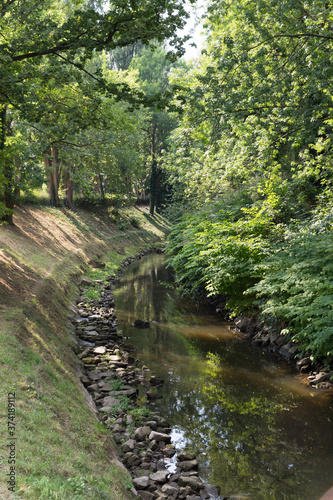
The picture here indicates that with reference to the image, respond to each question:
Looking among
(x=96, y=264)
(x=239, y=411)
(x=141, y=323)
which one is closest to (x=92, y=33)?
(x=239, y=411)

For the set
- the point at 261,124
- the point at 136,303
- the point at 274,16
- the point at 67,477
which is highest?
the point at 274,16

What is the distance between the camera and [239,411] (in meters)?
7.43

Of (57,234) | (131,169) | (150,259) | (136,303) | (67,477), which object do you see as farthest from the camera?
(131,169)

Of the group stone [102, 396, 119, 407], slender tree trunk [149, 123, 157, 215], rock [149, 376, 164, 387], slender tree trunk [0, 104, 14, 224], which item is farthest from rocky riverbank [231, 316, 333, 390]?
slender tree trunk [149, 123, 157, 215]

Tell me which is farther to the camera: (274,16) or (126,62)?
(126,62)

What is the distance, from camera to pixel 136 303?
52.0 ft

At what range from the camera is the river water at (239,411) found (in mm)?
5543

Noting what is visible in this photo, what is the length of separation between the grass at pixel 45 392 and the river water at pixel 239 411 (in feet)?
5.72

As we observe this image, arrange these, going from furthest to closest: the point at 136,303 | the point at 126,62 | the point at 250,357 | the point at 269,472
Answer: the point at 126,62 → the point at 136,303 → the point at 250,357 → the point at 269,472

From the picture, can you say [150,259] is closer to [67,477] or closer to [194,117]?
[194,117]

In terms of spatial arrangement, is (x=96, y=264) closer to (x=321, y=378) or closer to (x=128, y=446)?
(x=321, y=378)

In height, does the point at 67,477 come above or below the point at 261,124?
below

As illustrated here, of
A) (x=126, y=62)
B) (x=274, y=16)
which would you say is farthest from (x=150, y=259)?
(x=126, y=62)

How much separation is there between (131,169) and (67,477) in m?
29.4
